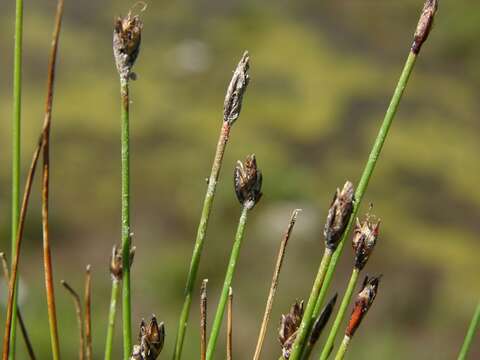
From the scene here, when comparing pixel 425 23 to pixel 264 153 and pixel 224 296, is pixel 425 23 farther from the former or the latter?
pixel 264 153

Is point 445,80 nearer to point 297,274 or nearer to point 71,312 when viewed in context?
point 297,274

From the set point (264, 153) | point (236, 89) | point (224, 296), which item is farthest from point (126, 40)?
point (264, 153)

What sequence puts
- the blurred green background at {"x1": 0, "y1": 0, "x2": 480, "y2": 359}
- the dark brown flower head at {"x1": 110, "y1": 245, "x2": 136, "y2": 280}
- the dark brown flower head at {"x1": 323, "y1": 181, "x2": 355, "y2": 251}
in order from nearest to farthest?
the dark brown flower head at {"x1": 323, "y1": 181, "x2": 355, "y2": 251}, the dark brown flower head at {"x1": 110, "y1": 245, "x2": 136, "y2": 280}, the blurred green background at {"x1": 0, "y1": 0, "x2": 480, "y2": 359}

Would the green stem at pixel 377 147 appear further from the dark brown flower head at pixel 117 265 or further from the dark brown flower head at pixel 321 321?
the dark brown flower head at pixel 117 265

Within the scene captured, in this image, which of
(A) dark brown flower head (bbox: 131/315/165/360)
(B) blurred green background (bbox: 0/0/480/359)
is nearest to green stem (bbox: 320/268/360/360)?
(A) dark brown flower head (bbox: 131/315/165/360)

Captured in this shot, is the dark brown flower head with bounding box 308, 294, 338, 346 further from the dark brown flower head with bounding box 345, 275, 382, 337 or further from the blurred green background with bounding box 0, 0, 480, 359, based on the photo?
the blurred green background with bounding box 0, 0, 480, 359

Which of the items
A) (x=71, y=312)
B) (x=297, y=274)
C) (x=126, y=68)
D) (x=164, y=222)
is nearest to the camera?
(x=126, y=68)

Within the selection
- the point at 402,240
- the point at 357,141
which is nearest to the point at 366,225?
the point at 402,240
